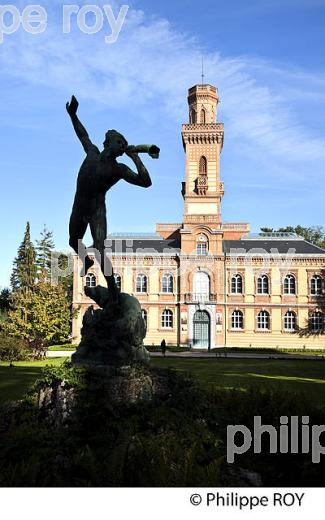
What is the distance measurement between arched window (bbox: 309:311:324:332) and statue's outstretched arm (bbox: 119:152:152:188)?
38109 mm

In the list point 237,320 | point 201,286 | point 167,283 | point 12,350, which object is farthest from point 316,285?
point 12,350

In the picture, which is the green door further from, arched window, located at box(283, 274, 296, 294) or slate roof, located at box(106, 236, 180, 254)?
arched window, located at box(283, 274, 296, 294)

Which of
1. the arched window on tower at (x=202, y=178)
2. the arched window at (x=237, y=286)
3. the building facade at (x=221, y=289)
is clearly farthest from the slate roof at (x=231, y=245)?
the arched window on tower at (x=202, y=178)

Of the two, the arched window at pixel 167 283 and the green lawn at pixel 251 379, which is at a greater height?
the arched window at pixel 167 283

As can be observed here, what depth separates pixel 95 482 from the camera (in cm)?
511

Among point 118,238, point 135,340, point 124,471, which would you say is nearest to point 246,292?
point 118,238

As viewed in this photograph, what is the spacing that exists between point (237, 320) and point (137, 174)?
36.9 meters

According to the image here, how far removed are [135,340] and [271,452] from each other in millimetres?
3133

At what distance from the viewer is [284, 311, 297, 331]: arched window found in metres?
43.3

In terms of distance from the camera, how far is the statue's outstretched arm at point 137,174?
8109 mm

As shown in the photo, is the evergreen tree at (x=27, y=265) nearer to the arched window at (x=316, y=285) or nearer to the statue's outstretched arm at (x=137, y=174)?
the arched window at (x=316, y=285)

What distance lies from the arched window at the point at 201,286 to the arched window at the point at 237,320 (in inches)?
119

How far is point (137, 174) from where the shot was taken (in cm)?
820

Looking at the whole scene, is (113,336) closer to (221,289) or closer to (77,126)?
(77,126)
